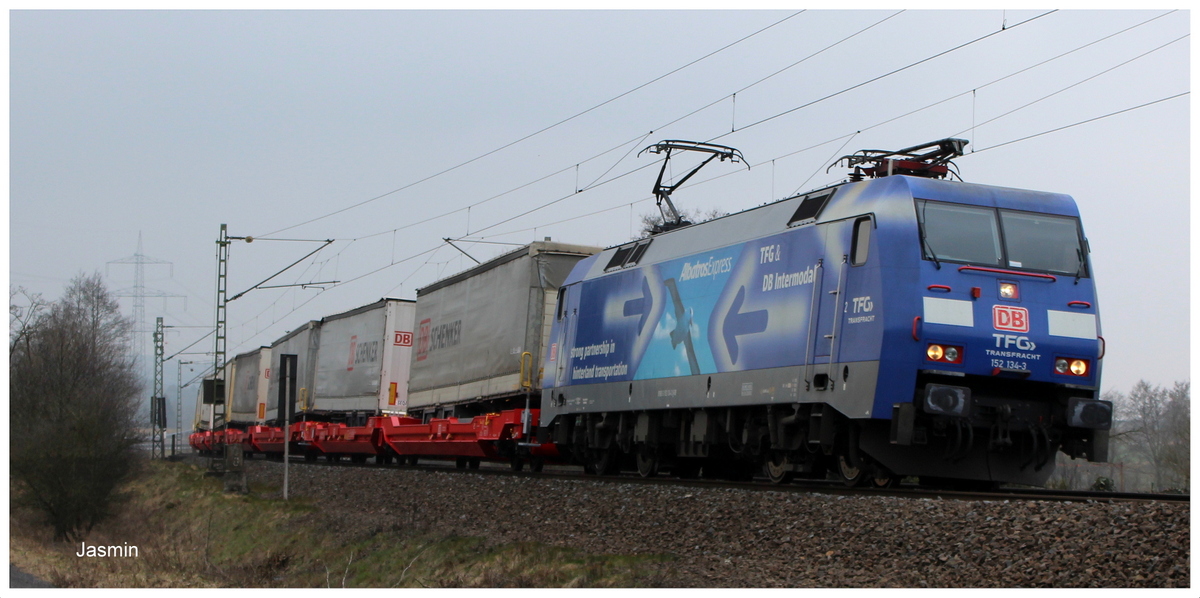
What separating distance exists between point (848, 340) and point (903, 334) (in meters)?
0.77

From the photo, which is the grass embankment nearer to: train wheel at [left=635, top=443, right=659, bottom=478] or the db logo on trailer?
train wheel at [left=635, top=443, right=659, bottom=478]

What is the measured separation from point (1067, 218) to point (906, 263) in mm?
2232

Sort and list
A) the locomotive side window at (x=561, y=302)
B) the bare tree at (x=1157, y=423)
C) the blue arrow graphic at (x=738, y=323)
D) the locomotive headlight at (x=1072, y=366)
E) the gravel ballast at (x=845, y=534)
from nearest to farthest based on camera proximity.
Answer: the gravel ballast at (x=845, y=534)
the locomotive headlight at (x=1072, y=366)
the blue arrow graphic at (x=738, y=323)
the locomotive side window at (x=561, y=302)
the bare tree at (x=1157, y=423)

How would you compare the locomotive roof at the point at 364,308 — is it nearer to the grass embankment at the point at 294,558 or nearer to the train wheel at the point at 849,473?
the grass embankment at the point at 294,558

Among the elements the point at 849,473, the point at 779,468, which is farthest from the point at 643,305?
the point at 849,473

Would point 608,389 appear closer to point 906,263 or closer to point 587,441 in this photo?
point 587,441

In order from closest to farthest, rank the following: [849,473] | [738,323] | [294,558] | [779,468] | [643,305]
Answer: [849,473], [738,323], [779,468], [294,558], [643,305]

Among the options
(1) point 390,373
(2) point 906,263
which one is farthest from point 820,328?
(1) point 390,373

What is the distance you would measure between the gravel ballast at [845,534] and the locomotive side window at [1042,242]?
129 inches

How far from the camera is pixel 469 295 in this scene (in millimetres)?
23438

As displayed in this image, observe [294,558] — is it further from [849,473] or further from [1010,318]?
[1010,318]

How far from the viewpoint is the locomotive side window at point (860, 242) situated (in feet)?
40.0

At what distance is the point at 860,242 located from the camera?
485 inches

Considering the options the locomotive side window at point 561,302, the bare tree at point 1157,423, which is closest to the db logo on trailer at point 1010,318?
the locomotive side window at point 561,302
